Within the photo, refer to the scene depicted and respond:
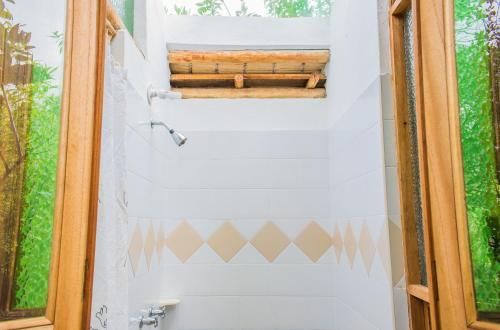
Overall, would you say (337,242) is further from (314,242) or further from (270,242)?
(270,242)

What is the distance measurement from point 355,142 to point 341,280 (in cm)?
84

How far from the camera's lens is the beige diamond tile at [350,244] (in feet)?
7.33

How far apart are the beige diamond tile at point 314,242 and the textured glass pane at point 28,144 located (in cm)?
194

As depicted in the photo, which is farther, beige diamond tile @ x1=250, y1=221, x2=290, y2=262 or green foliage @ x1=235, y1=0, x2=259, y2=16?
green foliage @ x1=235, y1=0, x2=259, y2=16

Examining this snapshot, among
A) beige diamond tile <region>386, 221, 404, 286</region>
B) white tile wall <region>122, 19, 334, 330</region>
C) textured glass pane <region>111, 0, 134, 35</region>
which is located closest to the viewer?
beige diamond tile <region>386, 221, 404, 286</region>

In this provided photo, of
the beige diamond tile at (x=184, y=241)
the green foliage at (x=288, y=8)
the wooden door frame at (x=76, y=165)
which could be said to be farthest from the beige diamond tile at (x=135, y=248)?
the green foliage at (x=288, y=8)

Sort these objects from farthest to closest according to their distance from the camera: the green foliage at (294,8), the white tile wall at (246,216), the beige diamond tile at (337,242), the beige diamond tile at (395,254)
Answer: the green foliage at (294,8) < the white tile wall at (246,216) < the beige diamond tile at (337,242) < the beige diamond tile at (395,254)

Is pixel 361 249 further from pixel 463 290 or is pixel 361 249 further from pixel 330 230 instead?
pixel 463 290

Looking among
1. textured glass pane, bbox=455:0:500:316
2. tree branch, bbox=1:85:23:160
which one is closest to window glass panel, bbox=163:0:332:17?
textured glass pane, bbox=455:0:500:316

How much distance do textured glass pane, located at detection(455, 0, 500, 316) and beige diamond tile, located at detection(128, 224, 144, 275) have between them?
1335 millimetres

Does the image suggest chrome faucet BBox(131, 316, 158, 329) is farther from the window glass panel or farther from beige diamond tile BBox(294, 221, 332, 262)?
the window glass panel

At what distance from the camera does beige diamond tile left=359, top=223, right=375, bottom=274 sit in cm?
194

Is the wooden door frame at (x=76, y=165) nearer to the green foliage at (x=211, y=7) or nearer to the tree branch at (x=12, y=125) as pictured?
the tree branch at (x=12, y=125)

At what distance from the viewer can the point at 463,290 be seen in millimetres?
949
